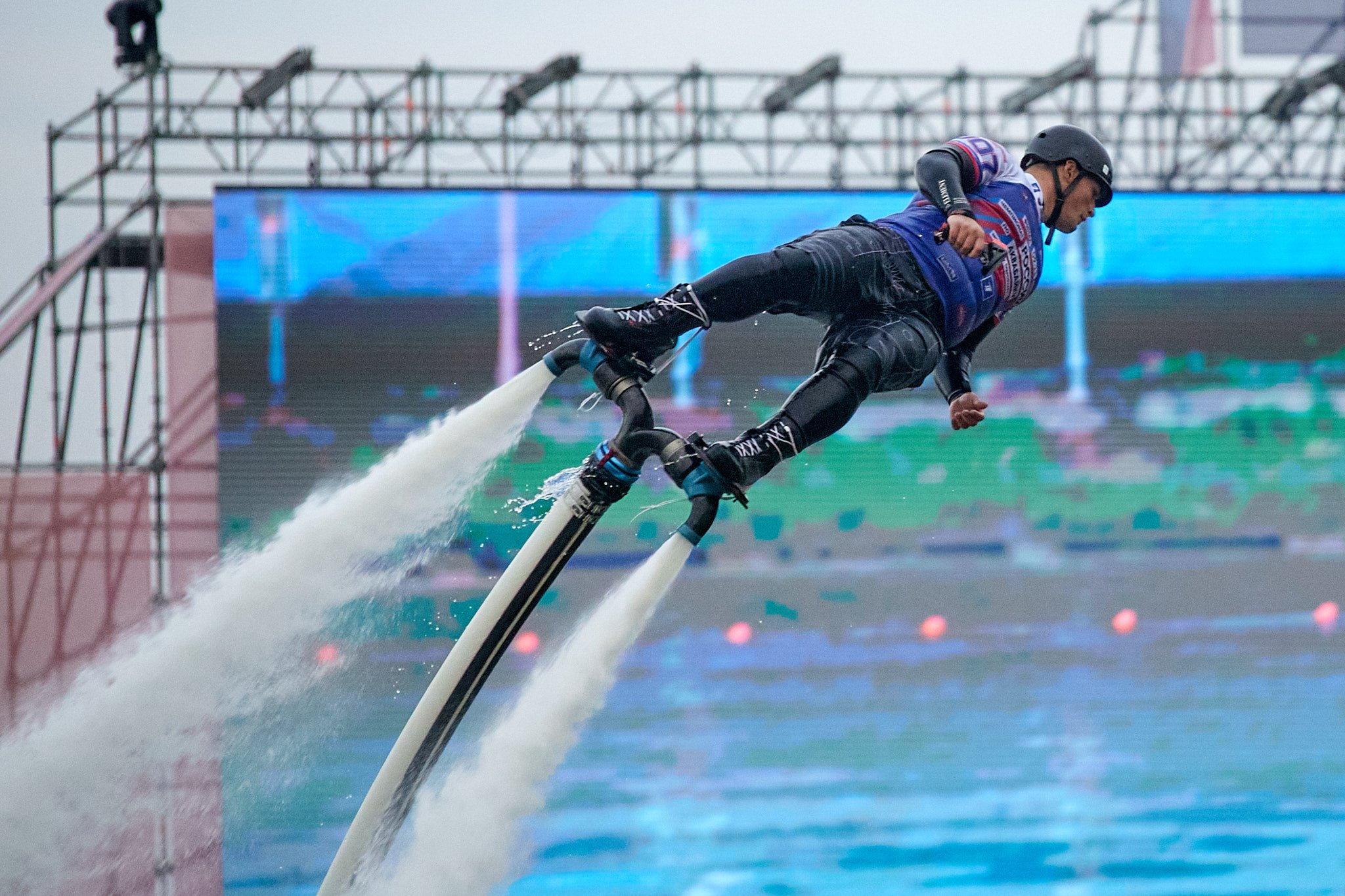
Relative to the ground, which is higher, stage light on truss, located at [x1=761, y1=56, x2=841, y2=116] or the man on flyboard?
stage light on truss, located at [x1=761, y1=56, x2=841, y2=116]

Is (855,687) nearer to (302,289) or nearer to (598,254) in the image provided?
(598,254)

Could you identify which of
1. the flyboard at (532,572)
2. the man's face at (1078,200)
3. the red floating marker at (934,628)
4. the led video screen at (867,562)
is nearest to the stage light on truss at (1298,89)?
the led video screen at (867,562)

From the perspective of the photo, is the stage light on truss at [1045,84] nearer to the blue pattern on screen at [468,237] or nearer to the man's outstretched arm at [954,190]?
the blue pattern on screen at [468,237]

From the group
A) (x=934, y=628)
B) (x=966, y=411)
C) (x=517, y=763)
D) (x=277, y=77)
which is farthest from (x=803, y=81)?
(x=517, y=763)

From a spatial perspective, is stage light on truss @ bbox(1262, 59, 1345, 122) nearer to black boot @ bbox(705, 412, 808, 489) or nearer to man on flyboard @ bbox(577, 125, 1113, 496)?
man on flyboard @ bbox(577, 125, 1113, 496)

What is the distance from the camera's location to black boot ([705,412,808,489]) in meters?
5.13

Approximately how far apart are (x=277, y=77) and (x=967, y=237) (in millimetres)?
7542

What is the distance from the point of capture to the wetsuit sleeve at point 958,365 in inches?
231

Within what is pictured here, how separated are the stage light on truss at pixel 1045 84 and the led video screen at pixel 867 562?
44.9 inches

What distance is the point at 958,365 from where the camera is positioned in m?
5.91

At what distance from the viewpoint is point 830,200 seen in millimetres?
11133

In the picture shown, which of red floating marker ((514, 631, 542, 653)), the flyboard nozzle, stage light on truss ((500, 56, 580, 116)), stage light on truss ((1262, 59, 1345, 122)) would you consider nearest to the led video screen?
red floating marker ((514, 631, 542, 653))

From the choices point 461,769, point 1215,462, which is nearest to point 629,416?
point 461,769

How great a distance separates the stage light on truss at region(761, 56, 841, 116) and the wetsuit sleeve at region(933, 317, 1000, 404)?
6.02 m
